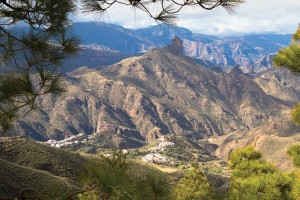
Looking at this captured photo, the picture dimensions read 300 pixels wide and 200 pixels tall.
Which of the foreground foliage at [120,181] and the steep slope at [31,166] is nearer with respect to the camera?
the foreground foliage at [120,181]

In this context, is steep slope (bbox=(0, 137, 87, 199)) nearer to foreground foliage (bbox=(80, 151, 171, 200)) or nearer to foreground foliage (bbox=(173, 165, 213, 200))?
foreground foliage (bbox=(173, 165, 213, 200))

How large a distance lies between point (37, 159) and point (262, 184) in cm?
7408

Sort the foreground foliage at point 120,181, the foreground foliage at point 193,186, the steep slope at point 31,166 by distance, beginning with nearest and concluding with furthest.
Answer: the foreground foliage at point 120,181, the foreground foliage at point 193,186, the steep slope at point 31,166

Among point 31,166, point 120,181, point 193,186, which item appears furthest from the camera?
point 31,166

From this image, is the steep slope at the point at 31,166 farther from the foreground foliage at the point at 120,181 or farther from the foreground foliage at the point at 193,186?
the foreground foliage at the point at 120,181

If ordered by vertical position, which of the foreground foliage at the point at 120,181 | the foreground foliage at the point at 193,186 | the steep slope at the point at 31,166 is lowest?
the steep slope at the point at 31,166

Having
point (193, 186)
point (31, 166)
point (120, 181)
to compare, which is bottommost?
point (31, 166)

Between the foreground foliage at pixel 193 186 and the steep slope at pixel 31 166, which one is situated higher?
the foreground foliage at pixel 193 186

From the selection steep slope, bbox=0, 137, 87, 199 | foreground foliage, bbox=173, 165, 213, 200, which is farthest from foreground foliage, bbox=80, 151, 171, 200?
steep slope, bbox=0, 137, 87, 199

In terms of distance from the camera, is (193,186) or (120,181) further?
(193,186)

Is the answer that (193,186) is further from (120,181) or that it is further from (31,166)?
(31,166)

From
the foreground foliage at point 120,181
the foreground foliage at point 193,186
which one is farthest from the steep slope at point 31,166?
the foreground foliage at point 120,181

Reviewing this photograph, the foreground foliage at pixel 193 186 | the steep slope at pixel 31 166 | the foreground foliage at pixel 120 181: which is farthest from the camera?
the steep slope at pixel 31 166

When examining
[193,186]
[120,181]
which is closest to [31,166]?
[193,186]
